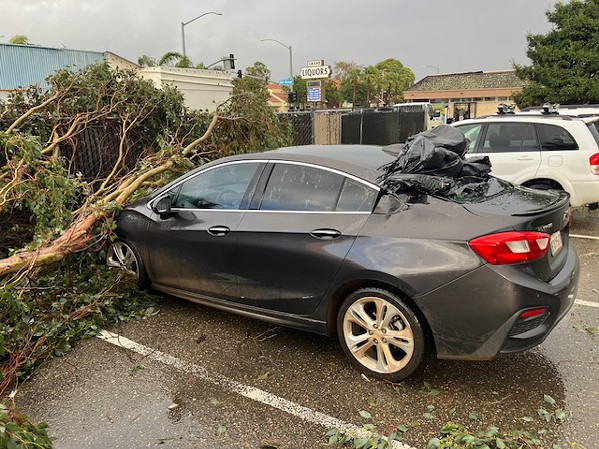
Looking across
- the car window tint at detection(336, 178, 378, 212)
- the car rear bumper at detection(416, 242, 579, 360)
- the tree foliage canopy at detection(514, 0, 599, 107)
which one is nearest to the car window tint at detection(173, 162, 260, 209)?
the car window tint at detection(336, 178, 378, 212)

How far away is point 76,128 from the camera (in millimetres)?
7258

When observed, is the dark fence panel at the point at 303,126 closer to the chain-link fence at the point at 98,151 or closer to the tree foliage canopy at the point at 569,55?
the chain-link fence at the point at 98,151

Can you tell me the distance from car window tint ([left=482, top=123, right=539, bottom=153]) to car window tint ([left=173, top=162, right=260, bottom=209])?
4.84 m

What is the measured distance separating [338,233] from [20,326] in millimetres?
2668

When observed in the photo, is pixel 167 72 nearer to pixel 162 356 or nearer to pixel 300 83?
pixel 162 356

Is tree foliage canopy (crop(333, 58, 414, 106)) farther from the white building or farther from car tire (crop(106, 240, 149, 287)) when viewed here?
car tire (crop(106, 240, 149, 287))

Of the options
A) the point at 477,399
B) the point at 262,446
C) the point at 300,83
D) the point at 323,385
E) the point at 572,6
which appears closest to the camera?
the point at 262,446

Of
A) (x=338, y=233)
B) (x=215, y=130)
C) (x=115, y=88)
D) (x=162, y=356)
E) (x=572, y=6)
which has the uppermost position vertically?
(x=572, y=6)

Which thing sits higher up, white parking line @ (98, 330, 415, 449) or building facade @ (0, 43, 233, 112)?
building facade @ (0, 43, 233, 112)

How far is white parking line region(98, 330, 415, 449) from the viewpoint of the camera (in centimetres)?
284

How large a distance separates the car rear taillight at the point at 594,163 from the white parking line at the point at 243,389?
557 cm

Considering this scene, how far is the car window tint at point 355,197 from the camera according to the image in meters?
3.28

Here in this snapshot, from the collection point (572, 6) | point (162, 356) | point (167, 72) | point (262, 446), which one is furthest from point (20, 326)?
point (572, 6)

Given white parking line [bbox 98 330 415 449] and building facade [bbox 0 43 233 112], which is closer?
white parking line [bbox 98 330 415 449]
